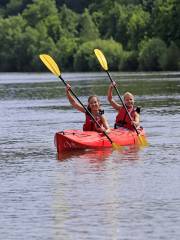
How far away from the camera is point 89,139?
82.9ft

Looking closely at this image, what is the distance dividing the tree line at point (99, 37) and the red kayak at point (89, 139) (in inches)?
2770

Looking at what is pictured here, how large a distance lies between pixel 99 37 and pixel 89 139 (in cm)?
10880

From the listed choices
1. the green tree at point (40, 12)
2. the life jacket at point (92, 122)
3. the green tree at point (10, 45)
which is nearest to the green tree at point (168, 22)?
the green tree at point (10, 45)

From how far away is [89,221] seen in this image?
52.6ft

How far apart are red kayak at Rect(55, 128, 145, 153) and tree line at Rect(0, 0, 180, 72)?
70.4m

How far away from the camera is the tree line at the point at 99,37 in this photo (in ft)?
339

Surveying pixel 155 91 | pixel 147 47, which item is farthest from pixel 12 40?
pixel 155 91

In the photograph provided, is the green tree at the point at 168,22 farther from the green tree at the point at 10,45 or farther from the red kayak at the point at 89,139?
the red kayak at the point at 89,139

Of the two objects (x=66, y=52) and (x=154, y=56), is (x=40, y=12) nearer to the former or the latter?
(x=66, y=52)

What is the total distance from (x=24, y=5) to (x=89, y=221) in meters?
185

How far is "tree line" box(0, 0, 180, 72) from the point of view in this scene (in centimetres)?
10343

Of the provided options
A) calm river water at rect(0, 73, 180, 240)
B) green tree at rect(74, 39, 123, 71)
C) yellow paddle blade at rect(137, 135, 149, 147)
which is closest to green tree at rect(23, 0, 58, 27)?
green tree at rect(74, 39, 123, 71)

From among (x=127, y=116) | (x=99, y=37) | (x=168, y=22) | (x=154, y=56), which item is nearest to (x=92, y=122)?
(x=127, y=116)

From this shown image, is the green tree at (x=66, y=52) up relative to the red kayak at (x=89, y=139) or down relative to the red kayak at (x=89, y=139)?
down
